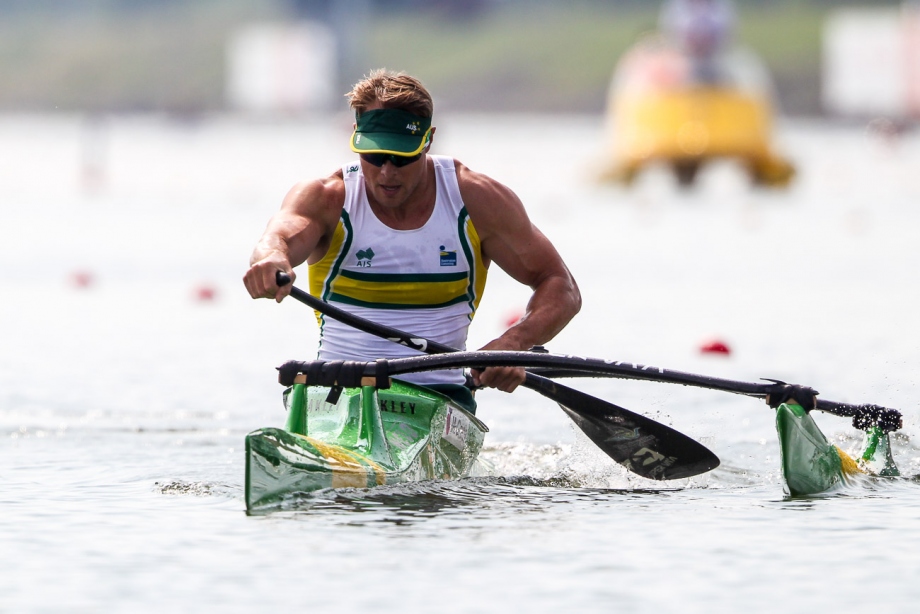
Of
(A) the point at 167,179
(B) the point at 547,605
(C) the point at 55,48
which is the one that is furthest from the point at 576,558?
(C) the point at 55,48

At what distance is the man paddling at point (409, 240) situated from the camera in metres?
7.37

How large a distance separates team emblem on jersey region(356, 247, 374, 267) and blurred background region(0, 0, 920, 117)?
68089 millimetres

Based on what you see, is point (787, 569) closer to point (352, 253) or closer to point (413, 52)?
point (352, 253)

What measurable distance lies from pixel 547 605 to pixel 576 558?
0.71 metres

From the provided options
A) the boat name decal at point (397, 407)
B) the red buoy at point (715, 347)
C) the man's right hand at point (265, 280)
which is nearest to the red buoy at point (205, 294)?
the red buoy at point (715, 347)

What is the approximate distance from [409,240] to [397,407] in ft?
2.49

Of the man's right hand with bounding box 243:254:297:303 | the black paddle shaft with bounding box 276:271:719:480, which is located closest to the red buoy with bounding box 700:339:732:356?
the black paddle shaft with bounding box 276:271:719:480

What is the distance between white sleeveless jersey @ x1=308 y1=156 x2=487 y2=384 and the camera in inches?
297

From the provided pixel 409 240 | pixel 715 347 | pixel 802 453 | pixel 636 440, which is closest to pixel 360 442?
pixel 409 240

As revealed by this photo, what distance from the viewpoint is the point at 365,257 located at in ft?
24.9

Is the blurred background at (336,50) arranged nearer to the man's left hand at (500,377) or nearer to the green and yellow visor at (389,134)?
the green and yellow visor at (389,134)

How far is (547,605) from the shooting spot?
546 centimetres

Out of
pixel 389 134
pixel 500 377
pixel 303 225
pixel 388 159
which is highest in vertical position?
pixel 389 134

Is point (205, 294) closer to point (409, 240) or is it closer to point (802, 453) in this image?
point (409, 240)
